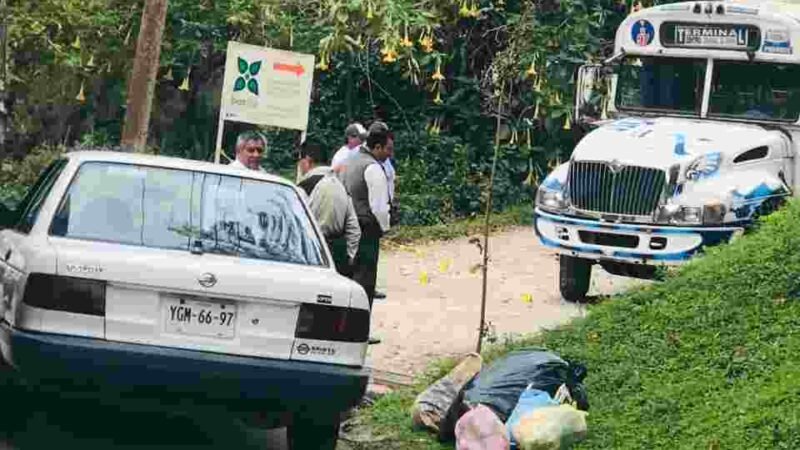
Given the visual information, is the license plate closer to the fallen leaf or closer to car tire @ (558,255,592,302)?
car tire @ (558,255,592,302)

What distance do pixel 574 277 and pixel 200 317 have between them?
725cm

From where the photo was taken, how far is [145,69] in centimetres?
1215

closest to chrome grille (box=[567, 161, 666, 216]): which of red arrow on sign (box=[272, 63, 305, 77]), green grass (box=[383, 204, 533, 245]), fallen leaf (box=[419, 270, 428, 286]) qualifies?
fallen leaf (box=[419, 270, 428, 286])

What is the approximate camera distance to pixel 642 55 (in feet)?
49.5

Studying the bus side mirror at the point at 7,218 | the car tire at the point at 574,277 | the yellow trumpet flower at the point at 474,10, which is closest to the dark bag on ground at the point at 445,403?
the bus side mirror at the point at 7,218

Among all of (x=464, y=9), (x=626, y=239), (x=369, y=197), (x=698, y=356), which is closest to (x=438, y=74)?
(x=464, y=9)

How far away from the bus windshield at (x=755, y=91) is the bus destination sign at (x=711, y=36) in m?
0.19

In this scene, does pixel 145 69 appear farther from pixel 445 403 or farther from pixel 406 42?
pixel 406 42

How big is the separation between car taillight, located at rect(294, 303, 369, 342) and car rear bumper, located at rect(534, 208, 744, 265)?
5742 mm

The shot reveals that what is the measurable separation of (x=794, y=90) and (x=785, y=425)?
23.8ft

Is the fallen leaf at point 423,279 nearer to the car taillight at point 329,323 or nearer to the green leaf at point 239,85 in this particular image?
the green leaf at point 239,85

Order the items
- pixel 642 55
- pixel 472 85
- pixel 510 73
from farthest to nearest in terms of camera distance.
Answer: pixel 472 85 < pixel 642 55 < pixel 510 73

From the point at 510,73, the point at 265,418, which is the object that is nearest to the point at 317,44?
the point at 510,73

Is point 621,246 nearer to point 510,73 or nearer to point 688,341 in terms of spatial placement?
point 510,73
